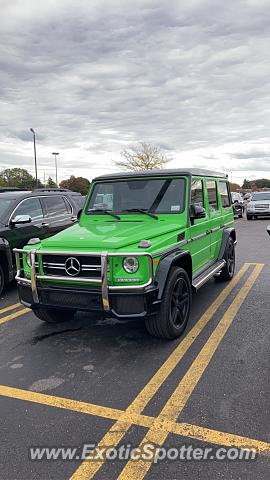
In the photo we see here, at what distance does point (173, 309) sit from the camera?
13.8ft

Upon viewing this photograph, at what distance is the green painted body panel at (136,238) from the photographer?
3.69m

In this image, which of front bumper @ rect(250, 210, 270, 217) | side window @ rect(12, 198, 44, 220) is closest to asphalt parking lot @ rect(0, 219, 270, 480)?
side window @ rect(12, 198, 44, 220)

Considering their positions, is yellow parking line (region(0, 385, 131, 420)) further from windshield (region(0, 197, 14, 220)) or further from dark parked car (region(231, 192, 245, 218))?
dark parked car (region(231, 192, 245, 218))

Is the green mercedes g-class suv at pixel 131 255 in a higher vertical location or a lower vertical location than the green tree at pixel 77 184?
lower

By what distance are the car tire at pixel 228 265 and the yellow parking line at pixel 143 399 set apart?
1.75 m

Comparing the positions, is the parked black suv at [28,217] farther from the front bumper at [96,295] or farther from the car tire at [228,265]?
the car tire at [228,265]

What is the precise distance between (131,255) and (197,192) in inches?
83.4

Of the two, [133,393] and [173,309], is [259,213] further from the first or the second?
[133,393]

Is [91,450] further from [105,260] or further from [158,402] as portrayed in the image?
[105,260]

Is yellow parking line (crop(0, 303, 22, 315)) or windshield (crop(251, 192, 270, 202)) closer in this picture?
yellow parking line (crop(0, 303, 22, 315))

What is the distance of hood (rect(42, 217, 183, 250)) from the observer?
3.86 m

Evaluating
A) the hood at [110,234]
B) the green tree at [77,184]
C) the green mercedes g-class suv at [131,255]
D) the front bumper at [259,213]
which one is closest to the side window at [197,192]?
the green mercedes g-class suv at [131,255]

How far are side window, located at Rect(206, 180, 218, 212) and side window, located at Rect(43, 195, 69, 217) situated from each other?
11.2 feet

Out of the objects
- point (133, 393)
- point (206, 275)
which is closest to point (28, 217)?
point (206, 275)
